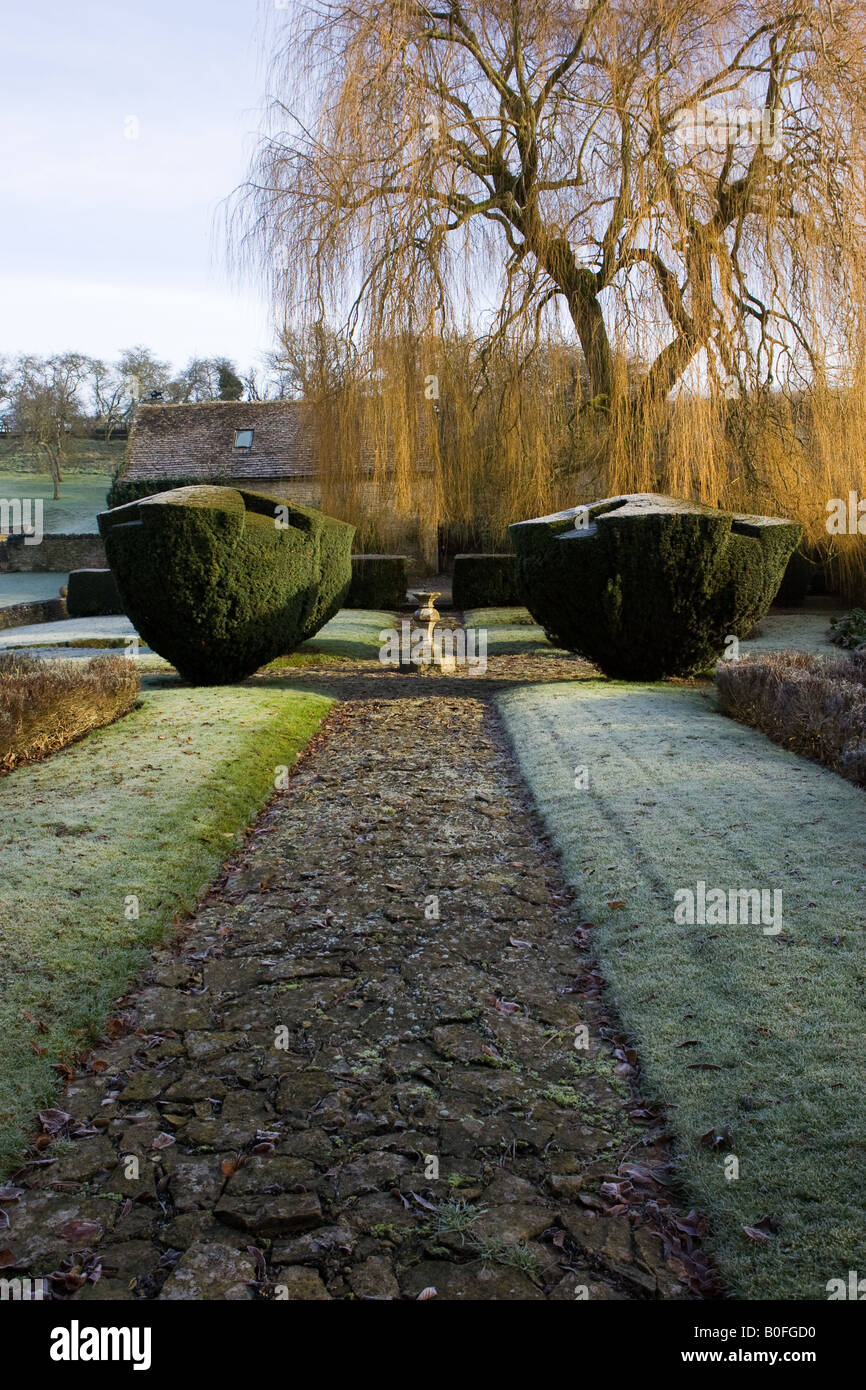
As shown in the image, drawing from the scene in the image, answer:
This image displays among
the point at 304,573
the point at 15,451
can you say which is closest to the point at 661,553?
the point at 304,573

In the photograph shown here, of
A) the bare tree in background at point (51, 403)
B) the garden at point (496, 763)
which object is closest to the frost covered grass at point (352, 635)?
the garden at point (496, 763)

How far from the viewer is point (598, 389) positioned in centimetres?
1471

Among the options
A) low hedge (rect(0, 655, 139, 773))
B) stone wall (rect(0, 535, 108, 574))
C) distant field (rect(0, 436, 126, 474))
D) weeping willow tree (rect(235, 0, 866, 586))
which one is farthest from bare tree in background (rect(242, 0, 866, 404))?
distant field (rect(0, 436, 126, 474))

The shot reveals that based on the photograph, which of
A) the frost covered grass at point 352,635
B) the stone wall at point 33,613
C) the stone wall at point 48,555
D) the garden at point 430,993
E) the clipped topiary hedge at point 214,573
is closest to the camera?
the garden at point 430,993

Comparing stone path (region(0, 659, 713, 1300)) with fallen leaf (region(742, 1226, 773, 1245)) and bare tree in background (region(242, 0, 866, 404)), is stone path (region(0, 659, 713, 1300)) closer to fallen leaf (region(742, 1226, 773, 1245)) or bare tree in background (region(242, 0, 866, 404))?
fallen leaf (region(742, 1226, 773, 1245))

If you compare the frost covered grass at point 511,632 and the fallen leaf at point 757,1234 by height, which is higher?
the frost covered grass at point 511,632

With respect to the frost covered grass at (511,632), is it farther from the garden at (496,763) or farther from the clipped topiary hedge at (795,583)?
the clipped topiary hedge at (795,583)

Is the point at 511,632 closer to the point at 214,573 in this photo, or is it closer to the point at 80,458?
the point at 214,573

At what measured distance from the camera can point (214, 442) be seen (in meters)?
33.5

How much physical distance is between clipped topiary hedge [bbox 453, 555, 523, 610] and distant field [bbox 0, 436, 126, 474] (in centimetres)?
3974

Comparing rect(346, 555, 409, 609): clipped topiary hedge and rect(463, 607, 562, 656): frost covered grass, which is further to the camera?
rect(346, 555, 409, 609): clipped topiary hedge

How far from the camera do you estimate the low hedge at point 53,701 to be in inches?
326

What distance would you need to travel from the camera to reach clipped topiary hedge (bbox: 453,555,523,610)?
22188 millimetres

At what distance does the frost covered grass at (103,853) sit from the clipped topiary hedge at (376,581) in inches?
509
